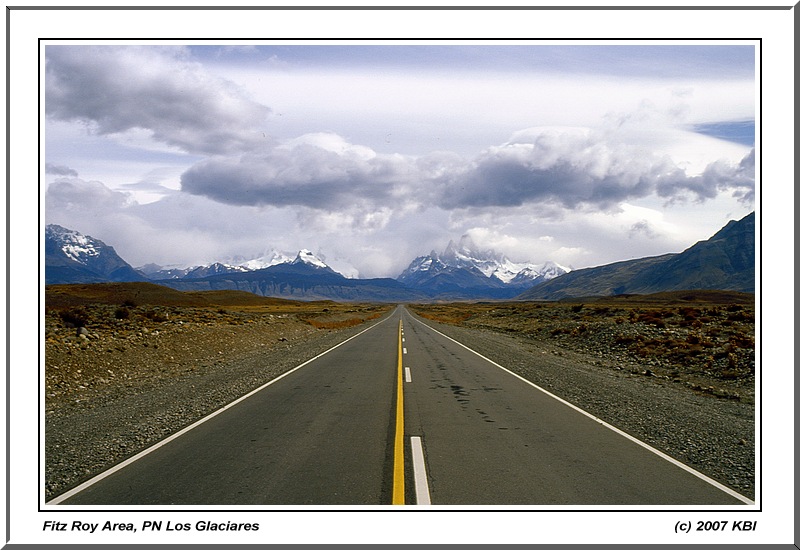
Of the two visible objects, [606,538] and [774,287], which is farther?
[774,287]

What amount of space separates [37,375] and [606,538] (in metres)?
5.21

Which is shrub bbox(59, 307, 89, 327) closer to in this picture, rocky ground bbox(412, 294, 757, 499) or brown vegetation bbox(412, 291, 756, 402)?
rocky ground bbox(412, 294, 757, 499)

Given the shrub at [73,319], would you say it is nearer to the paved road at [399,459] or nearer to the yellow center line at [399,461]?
the paved road at [399,459]

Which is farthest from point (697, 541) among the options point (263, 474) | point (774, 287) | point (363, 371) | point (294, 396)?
point (363, 371)

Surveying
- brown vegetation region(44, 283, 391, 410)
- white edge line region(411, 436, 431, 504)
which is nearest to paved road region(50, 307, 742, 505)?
white edge line region(411, 436, 431, 504)

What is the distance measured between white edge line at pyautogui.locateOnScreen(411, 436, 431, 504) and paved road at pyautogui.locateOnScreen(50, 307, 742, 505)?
0.02 metres

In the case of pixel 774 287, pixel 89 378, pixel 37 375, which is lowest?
pixel 89 378

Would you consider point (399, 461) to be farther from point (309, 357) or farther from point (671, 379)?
point (309, 357)

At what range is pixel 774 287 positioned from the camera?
4691mm

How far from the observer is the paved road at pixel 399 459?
221 inches

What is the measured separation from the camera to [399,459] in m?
7.00

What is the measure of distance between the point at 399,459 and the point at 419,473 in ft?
2.29

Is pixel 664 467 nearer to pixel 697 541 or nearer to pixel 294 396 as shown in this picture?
pixel 697 541

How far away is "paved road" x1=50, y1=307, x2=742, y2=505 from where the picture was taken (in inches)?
221
